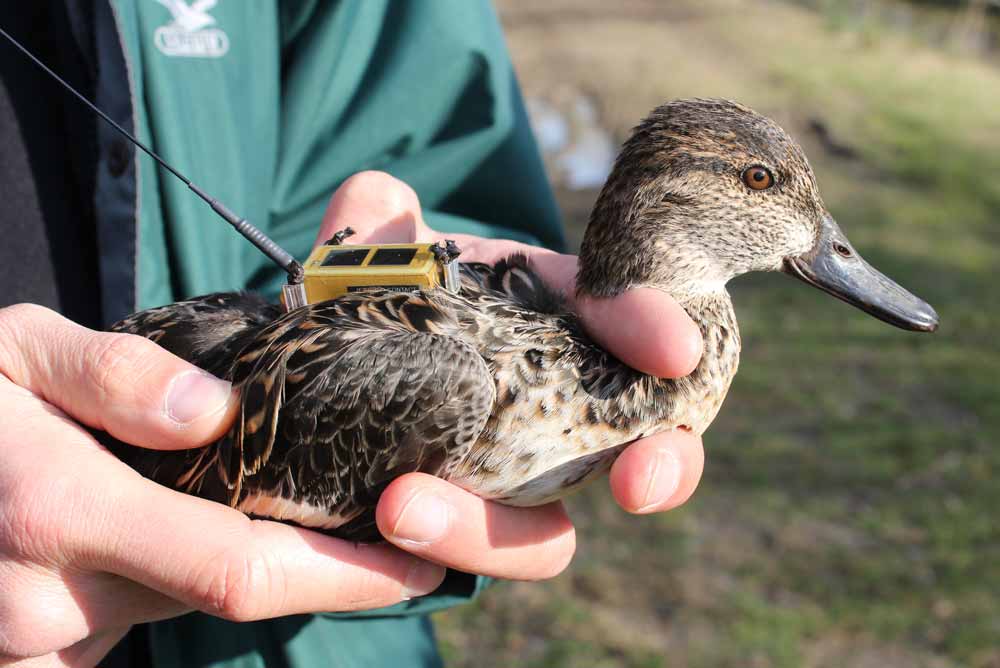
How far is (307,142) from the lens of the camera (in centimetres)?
276

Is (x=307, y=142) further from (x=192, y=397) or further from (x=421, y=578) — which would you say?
(x=421, y=578)

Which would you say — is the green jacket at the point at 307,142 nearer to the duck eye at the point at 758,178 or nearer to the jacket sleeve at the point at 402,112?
the jacket sleeve at the point at 402,112

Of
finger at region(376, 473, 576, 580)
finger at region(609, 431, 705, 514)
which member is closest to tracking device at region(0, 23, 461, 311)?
finger at region(376, 473, 576, 580)

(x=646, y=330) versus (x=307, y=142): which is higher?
(x=307, y=142)

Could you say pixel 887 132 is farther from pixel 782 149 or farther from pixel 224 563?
pixel 224 563

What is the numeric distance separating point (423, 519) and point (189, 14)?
4.55 ft

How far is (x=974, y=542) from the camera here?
5520 millimetres

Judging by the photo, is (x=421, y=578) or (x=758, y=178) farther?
(x=758, y=178)

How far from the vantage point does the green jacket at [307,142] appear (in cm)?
242

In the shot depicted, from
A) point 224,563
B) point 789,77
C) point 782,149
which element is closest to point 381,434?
point 224,563

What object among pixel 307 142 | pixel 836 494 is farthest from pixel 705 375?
pixel 836 494

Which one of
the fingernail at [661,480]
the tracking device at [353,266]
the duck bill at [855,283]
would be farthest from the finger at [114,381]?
the duck bill at [855,283]

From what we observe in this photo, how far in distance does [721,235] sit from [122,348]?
144cm

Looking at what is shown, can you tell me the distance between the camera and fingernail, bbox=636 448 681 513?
2.09m
